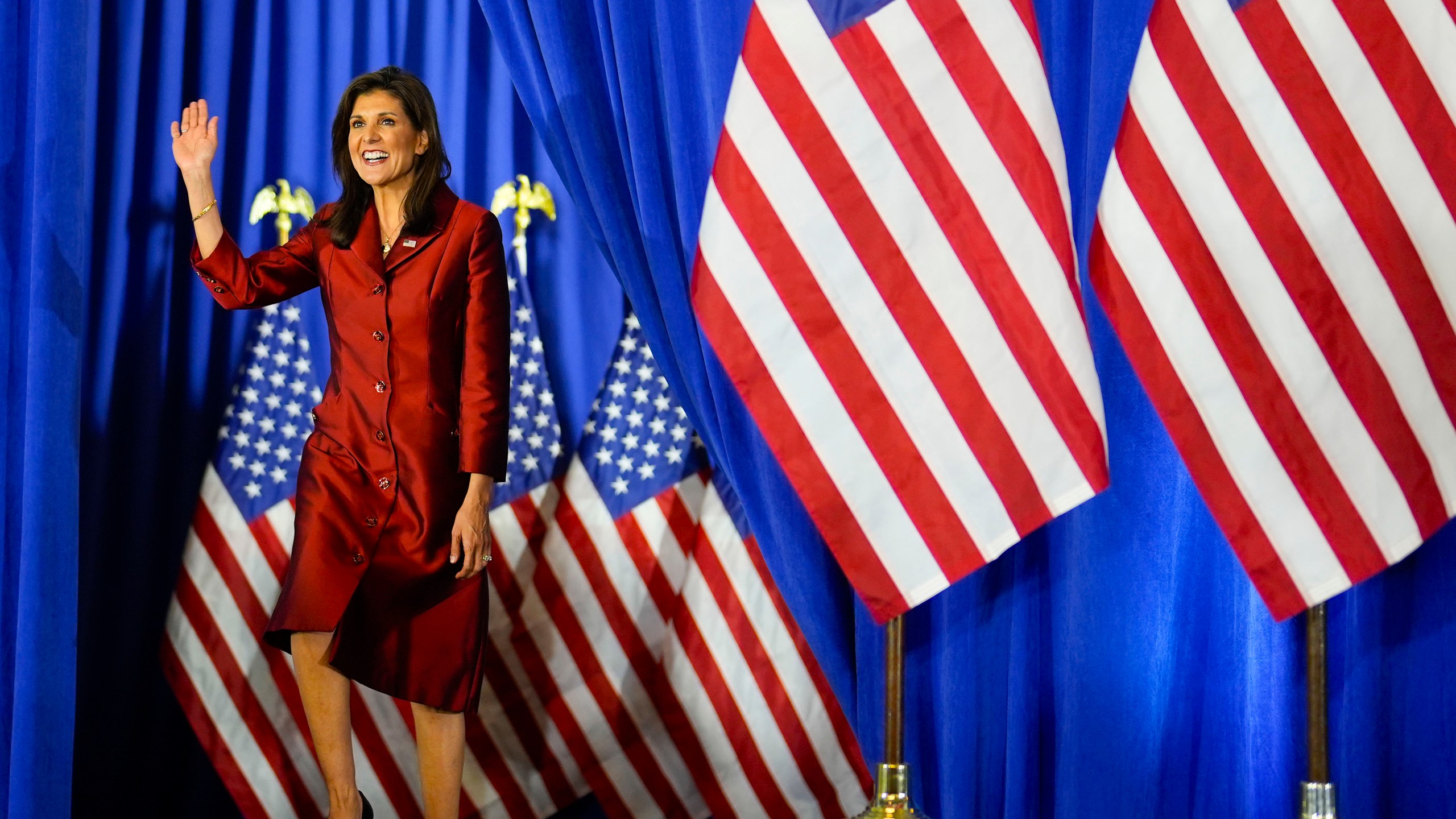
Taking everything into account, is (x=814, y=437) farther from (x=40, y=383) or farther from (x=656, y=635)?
(x=40, y=383)

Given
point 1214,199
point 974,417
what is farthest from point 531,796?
point 1214,199

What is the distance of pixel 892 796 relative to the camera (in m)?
2.27

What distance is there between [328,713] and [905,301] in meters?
1.32

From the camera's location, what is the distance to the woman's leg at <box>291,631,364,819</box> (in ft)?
8.09

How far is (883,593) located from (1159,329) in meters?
0.60

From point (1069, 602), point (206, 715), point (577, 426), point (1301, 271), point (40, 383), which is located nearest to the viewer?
point (1301, 271)

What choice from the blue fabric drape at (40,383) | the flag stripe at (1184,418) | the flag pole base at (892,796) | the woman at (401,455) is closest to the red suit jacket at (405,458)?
the woman at (401,455)

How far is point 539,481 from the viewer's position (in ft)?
9.95

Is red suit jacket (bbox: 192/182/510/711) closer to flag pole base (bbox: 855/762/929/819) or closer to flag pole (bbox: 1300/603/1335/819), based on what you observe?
flag pole base (bbox: 855/762/929/819)

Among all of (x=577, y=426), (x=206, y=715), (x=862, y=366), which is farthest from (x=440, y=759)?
(x=862, y=366)

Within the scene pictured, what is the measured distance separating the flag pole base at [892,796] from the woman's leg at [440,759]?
776 millimetres

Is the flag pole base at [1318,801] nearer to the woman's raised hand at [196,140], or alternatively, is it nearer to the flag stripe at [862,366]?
the flag stripe at [862,366]

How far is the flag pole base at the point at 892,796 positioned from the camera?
2256 millimetres

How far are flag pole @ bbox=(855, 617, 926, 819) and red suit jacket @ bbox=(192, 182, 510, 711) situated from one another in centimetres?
78
